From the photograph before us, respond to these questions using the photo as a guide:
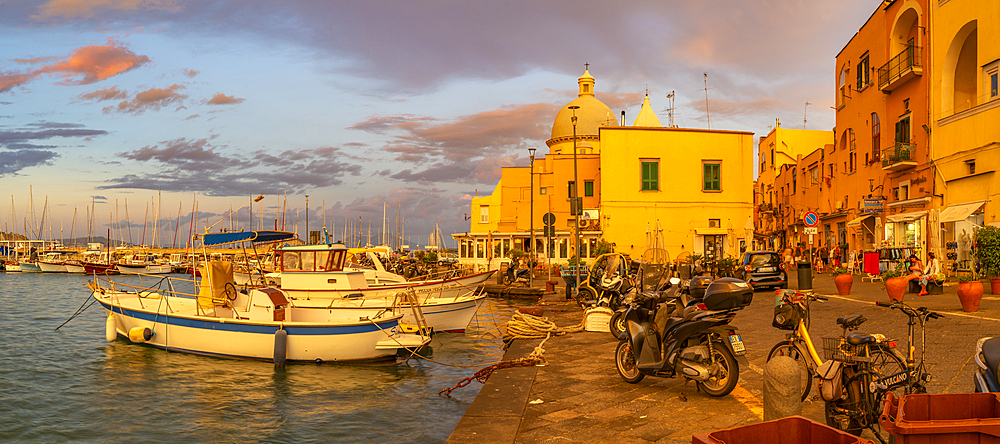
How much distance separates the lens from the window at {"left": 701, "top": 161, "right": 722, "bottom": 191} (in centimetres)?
3688

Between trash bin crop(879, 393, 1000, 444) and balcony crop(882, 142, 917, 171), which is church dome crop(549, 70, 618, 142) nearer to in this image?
balcony crop(882, 142, 917, 171)

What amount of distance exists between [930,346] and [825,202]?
31389 millimetres

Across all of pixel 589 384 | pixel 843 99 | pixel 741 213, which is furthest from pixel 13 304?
pixel 843 99

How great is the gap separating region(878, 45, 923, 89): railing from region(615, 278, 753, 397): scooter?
21.9 meters

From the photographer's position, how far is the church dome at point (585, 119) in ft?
173

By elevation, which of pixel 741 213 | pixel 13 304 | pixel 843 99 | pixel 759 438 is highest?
pixel 843 99

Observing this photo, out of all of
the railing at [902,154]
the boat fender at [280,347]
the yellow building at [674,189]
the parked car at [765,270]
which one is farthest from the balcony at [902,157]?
the boat fender at [280,347]

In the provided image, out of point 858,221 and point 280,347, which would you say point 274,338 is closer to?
point 280,347

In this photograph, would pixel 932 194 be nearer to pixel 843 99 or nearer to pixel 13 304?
pixel 843 99

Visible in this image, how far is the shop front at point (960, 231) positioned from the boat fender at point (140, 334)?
22.4 m

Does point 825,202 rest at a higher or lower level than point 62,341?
higher

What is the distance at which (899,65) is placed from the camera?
81.8 ft

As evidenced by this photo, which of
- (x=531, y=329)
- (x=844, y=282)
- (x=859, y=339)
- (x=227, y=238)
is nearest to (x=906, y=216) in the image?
(x=844, y=282)

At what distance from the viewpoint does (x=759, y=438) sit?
9.55ft
